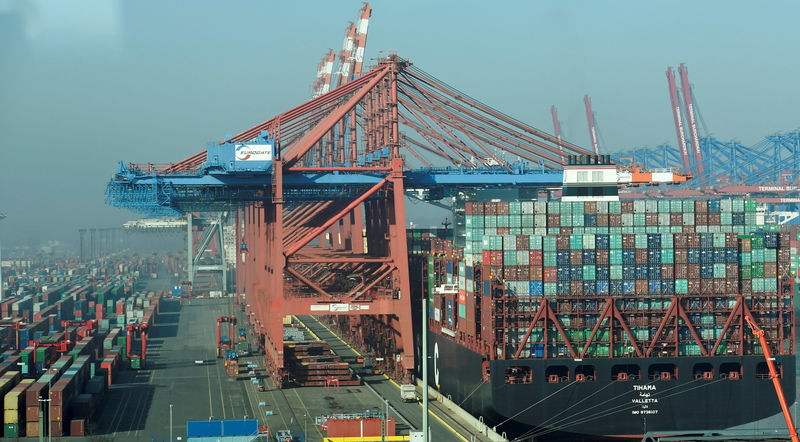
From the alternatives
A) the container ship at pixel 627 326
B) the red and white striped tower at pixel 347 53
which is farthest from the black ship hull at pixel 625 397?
the red and white striped tower at pixel 347 53

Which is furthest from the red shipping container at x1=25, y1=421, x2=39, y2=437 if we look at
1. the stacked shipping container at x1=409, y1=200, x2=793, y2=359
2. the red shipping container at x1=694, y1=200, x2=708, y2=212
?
the red shipping container at x1=694, y1=200, x2=708, y2=212

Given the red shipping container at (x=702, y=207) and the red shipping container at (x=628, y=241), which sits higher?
the red shipping container at (x=702, y=207)

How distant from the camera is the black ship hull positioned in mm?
53750

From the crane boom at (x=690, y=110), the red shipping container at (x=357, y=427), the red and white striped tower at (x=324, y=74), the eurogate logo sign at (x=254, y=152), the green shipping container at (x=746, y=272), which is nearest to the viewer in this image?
the red shipping container at (x=357, y=427)

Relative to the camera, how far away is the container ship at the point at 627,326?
5400 centimetres

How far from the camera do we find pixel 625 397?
2132 inches

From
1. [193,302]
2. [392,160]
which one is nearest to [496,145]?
[392,160]

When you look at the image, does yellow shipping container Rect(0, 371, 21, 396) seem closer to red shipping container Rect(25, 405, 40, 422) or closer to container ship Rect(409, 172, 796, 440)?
red shipping container Rect(25, 405, 40, 422)

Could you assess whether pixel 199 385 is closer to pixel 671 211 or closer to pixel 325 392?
pixel 325 392

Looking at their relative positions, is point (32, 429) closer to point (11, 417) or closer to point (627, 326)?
point (11, 417)

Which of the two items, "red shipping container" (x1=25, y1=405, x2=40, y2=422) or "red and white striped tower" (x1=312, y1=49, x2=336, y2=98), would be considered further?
"red and white striped tower" (x1=312, y1=49, x2=336, y2=98)

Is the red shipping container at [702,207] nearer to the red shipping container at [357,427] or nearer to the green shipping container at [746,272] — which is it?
the green shipping container at [746,272]

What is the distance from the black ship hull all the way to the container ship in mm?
48

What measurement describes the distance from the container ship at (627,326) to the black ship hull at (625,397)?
0.16 feet
